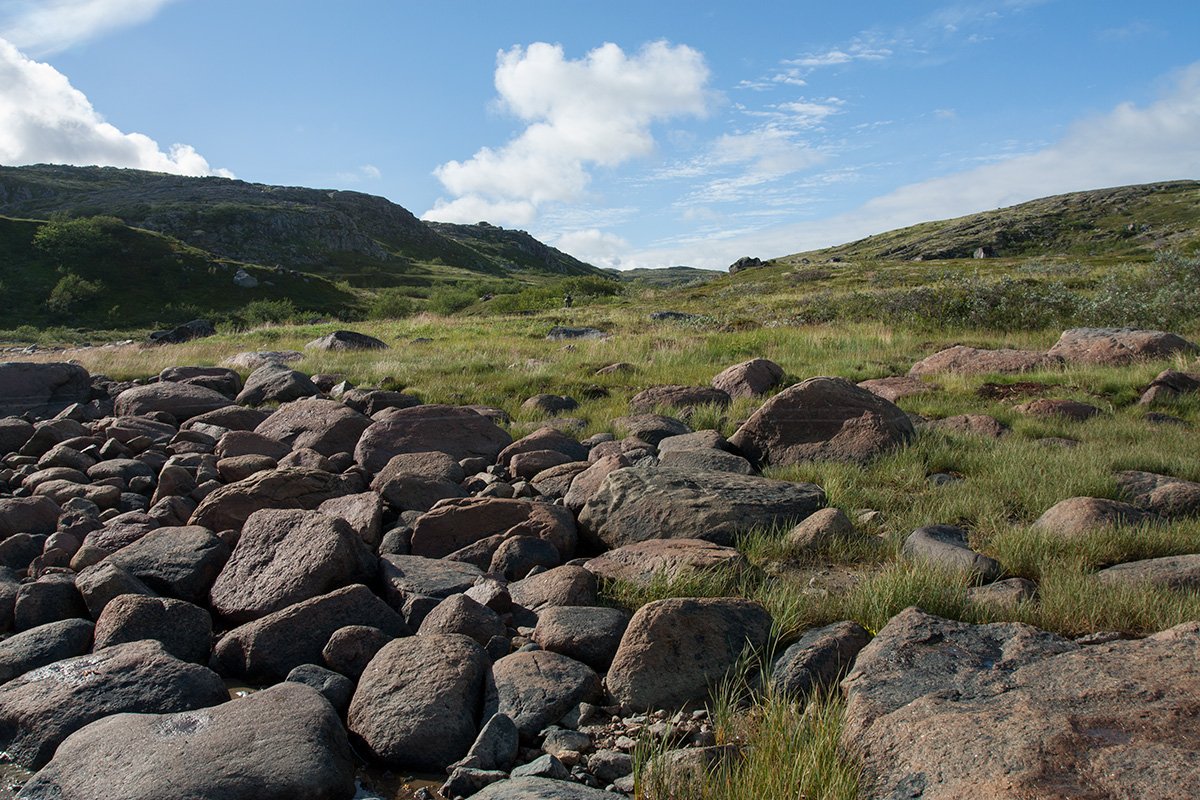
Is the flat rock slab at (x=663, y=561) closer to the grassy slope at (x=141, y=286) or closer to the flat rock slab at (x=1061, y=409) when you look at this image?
the flat rock slab at (x=1061, y=409)

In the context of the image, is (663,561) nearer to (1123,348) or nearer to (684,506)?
(684,506)

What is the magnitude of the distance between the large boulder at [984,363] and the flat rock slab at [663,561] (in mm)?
7298

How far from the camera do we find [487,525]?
17.4ft

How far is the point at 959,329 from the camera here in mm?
16344

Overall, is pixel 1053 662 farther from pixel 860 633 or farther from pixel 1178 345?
pixel 1178 345

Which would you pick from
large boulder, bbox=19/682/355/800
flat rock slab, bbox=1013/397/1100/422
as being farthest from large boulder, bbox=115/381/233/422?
flat rock slab, bbox=1013/397/1100/422

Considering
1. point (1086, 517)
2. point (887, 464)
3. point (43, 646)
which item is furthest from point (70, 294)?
point (1086, 517)

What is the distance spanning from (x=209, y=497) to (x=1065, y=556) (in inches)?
240

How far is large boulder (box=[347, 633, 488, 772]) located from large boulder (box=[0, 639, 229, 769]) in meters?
0.84

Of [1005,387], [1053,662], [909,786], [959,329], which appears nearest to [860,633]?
[1053,662]

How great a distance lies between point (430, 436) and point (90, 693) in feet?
14.4

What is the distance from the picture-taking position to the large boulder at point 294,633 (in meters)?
3.83

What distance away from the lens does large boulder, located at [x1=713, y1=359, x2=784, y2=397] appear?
9.52 meters

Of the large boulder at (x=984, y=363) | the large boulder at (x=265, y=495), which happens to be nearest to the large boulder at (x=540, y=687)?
the large boulder at (x=265, y=495)
